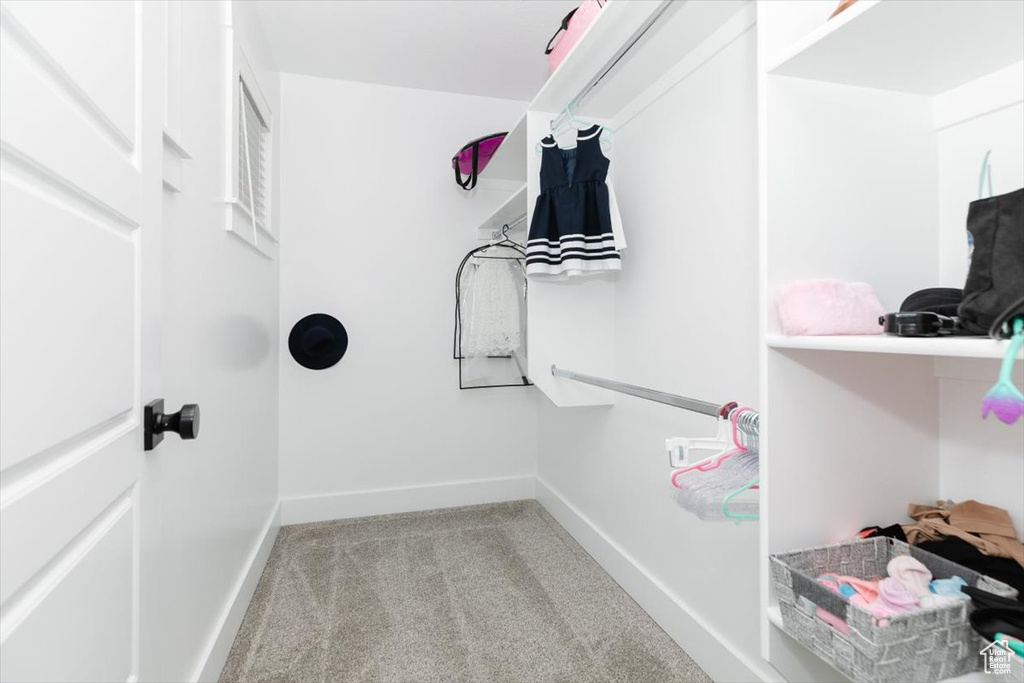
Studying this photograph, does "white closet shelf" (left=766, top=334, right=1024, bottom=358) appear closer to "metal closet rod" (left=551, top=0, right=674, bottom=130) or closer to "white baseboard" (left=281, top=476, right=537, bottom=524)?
"metal closet rod" (left=551, top=0, right=674, bottom=130)

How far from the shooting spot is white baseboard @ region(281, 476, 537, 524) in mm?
2695

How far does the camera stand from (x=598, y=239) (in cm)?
173

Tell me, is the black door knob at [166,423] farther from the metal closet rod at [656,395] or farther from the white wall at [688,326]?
the white wall at [688,326]

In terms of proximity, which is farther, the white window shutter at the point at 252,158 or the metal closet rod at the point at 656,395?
the white window shutter at the point at 252,158

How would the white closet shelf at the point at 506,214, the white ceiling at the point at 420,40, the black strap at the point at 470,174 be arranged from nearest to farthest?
the white ceiling at the point at 420,40 < the white closet shelf at the point at 506,214 < the black strap at the point at 470,174

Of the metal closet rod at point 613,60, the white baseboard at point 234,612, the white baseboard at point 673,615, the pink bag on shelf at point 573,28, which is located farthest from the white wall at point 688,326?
the white baseboard at point 234,612

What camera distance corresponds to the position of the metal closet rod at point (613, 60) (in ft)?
4.26

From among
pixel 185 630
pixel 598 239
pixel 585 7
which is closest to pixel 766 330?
pixel 598 239

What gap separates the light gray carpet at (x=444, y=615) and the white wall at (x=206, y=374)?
0.70ft

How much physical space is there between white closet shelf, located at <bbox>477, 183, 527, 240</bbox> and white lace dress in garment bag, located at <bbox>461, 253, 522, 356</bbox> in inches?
9.2

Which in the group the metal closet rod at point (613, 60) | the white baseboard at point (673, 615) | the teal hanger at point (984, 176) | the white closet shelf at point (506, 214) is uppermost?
the metal closet rod at point (613, 60)

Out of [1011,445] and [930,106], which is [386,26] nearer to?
[930,106]

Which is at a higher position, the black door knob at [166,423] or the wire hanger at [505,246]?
the wire hanger at [505,246]

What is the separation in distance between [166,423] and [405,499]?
2.07 metres
